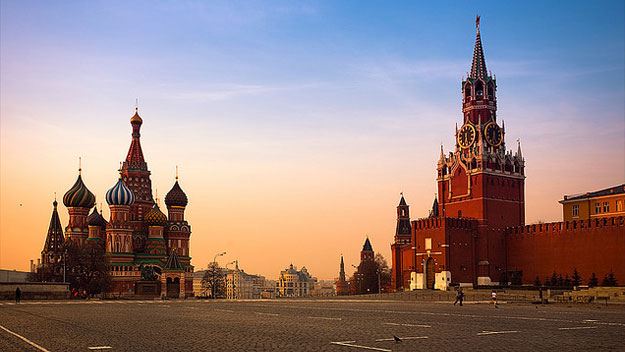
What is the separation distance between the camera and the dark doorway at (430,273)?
70688 millimetres

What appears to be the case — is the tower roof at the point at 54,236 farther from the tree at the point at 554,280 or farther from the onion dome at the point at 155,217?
the tree at the point at 554,280

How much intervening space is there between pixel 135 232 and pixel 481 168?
49.7 m

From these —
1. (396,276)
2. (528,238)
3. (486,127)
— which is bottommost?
(396,276)

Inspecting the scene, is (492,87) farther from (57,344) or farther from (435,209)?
(57,344)

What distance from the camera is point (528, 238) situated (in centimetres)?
7112

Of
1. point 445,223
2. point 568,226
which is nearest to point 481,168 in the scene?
point 445,223

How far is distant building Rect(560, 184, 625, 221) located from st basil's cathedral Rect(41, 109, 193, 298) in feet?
157

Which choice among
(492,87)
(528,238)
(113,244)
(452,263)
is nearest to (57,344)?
(452,263)

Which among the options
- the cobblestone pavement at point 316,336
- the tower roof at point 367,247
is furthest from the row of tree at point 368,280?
the cobblestone pavement at point 316,336

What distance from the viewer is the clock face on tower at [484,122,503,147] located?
7588cm

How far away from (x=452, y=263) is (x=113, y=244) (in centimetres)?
4594

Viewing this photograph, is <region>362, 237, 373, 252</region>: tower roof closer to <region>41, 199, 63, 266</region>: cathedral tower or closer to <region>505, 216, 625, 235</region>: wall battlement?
<region>41, 199, 63, 266</region>: cathedral tower

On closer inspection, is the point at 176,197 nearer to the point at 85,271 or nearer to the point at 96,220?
the point at 96,220

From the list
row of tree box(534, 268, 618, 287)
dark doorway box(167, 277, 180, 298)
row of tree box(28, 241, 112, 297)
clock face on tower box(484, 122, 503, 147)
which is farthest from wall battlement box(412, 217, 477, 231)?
row of tree box(28, 241, 112, 297)
